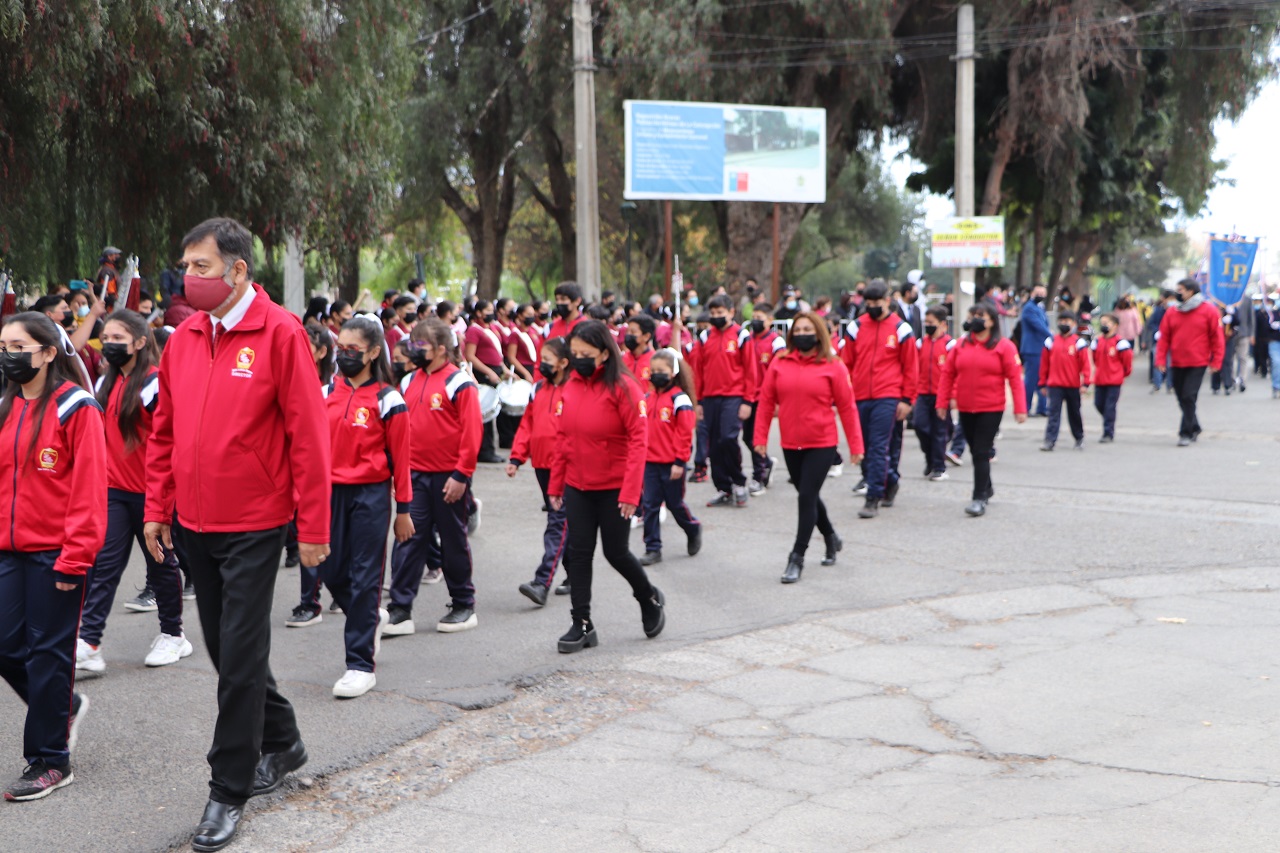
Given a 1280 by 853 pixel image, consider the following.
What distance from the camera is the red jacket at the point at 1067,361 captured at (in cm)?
1616

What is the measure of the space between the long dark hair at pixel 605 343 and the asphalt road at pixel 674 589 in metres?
1.47

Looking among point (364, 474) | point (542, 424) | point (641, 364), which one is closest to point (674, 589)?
point (542, 424)

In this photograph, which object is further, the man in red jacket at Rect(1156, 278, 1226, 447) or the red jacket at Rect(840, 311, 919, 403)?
the man in red jacket at Rect(1156, 278, 1226, 447)

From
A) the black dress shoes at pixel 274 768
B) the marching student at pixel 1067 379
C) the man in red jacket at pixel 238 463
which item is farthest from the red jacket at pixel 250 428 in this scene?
the marching student at pixel 1067 379

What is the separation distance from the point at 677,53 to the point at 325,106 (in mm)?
13148

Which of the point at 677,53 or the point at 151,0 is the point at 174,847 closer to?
the point at 151,0

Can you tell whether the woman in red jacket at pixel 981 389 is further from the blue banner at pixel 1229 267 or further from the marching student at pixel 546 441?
the blue banner at pixel 1229 267

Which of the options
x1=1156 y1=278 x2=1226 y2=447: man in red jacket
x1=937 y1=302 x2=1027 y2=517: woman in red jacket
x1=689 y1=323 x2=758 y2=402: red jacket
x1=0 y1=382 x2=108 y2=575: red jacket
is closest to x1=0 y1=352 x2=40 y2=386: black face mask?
x1=0 y1=382 x2=108 y2=575: red jacket

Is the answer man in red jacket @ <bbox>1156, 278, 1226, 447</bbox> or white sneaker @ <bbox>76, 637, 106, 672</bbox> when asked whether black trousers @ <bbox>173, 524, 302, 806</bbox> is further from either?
man in red jacket @ <bbox>1156, 278, 1226, 447</bbox>

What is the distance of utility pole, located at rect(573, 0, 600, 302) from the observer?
2094 cm

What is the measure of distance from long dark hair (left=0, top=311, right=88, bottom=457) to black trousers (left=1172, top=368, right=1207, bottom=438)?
1381 cm

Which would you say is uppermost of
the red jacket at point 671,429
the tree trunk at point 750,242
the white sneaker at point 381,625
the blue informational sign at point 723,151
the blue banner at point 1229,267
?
the blue informational sign at point 723,151

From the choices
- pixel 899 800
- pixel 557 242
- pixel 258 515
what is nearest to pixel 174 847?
pixel 258 515

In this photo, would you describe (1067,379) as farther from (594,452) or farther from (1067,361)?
(594,452)
